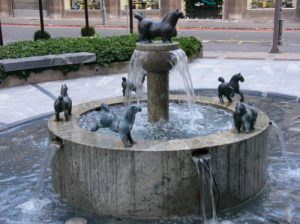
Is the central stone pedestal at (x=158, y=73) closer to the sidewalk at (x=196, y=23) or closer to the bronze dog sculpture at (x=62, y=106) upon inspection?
the bronze dog sculpture at (x=62, y=106)

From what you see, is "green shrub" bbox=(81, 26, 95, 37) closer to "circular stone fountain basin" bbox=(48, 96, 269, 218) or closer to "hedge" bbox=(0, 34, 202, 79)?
"hedge" bbox=(0, 34, 202, 79)

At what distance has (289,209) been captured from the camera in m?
6.32

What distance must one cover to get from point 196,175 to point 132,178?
0.77m

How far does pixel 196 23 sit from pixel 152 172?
97.4 ft

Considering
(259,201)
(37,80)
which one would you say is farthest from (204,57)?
(259,201)

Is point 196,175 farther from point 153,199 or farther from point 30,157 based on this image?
point 30,157

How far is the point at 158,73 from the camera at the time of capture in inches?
307

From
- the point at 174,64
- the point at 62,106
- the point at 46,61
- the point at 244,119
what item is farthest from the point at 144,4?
the point at 244,119

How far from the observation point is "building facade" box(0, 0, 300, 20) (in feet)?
111

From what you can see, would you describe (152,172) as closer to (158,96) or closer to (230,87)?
(158,96)

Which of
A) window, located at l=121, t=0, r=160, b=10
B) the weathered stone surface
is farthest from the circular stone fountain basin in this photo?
window, located at l=121, t=0, r=160, b=10

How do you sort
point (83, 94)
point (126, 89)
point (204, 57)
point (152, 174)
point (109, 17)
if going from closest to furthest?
point (152, 174) < point (126, 89) < point (83, 94) < point (204, 57) < point (109, 17)

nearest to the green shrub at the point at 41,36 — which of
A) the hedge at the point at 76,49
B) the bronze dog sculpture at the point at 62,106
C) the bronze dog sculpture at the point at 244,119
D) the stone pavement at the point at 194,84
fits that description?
the hedge at the point at 76,49

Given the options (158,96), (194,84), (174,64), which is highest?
(174,64)
